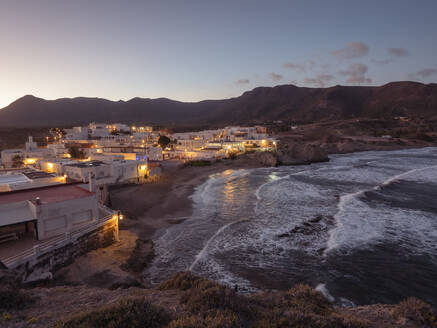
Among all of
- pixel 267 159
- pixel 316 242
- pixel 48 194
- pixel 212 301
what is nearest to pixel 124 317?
pixel 212 301

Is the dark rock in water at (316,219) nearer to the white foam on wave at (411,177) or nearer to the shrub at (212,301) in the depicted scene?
the white foam on wave at (411,177)

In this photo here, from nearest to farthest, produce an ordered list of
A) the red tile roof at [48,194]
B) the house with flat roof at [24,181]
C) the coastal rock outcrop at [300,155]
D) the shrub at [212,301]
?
the shrub at [212,301] < the red tile roof at [48,194] < the house with flat roof at [24,181] < the coastal rock outcrop at [300,155]

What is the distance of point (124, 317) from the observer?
600 cm

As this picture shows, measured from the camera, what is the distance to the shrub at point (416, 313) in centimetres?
783

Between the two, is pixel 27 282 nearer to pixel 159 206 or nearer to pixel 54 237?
pixel 54 237

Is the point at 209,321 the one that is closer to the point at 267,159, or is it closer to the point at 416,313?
the point at 416,313

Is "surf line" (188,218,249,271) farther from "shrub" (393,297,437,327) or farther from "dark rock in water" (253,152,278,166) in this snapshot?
"dark rock in water" (253,152,278,166)

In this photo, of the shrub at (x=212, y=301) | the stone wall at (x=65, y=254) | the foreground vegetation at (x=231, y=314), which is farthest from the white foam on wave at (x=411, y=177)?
the stone wall at (x=65, y=254)

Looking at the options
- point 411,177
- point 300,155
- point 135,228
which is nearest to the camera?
point 135,228

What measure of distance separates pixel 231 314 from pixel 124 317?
2694 millimetres

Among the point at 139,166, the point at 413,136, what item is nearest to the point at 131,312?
the point at 139,166

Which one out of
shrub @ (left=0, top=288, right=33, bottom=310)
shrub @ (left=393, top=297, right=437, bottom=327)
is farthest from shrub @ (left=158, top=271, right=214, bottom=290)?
shrub @ (left=393, top=297, right=437, bottom=327)

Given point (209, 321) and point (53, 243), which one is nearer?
point (209, 321)

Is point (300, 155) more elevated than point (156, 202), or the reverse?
point (300, 155)
